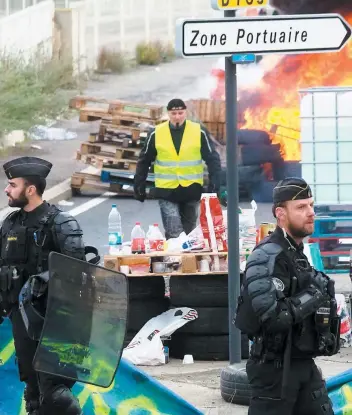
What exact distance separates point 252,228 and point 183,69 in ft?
86.6

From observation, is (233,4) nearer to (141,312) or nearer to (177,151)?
(141,312)

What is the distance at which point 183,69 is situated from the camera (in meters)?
36.0

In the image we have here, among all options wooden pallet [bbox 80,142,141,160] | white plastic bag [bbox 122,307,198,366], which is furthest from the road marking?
white plastic bag [bbox 122,307,198,366]

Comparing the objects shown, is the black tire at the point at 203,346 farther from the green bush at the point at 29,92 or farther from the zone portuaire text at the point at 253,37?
the green bush at the point at 29,92

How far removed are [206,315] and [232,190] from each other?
5.58ft

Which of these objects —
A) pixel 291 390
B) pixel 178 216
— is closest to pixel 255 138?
pixel 178 216

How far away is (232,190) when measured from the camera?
8.43m

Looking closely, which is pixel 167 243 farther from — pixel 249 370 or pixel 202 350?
pixel 249 370

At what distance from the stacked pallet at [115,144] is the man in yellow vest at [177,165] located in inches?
254

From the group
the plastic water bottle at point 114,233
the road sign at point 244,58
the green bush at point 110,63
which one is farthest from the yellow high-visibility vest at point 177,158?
the green bush at point 110,63

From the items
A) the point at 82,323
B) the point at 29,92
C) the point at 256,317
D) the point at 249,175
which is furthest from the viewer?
the point at 29,92

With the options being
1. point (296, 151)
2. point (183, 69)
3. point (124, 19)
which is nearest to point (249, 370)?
point (296, 151)

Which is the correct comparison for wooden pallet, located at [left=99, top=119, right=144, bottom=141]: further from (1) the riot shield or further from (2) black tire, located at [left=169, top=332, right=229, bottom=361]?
(1) the riot shield

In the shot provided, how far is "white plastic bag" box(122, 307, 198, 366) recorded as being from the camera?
9.82 metres
